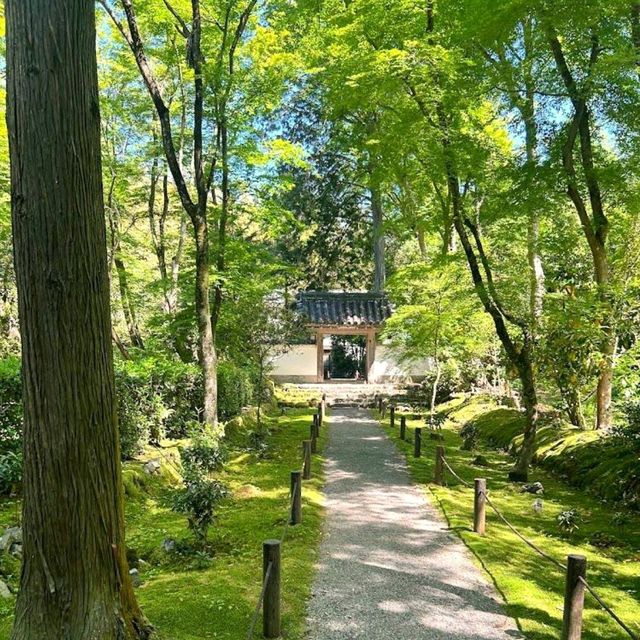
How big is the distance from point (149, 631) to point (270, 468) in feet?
22.9

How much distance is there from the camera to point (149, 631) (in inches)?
123

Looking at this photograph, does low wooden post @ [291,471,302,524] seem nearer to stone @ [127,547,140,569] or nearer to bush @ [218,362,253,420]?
stone @ [127,547,140,569]

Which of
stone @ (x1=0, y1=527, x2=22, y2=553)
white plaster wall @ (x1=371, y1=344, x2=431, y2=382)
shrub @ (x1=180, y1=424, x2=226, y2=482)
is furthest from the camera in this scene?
white plaster wall @ (x1=371, y1=344, x2=431, y2=382)

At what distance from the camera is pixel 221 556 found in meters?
5.58

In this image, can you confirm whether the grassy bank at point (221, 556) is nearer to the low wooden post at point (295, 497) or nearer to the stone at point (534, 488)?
the low wooden post at point (295, 497)

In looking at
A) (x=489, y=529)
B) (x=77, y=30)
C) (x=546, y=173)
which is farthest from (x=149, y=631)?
(x=546, y=173)

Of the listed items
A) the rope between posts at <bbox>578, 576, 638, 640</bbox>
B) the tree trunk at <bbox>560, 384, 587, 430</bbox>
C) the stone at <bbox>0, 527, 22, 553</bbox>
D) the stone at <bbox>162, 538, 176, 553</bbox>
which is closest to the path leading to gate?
the rope between posts at <bbox>578, 576, 638, 640</bbox>

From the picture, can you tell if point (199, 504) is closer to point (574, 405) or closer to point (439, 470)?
point (439, 470)

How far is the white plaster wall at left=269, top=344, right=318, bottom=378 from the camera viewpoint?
77.8ft

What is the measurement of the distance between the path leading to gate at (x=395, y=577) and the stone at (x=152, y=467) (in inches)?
101

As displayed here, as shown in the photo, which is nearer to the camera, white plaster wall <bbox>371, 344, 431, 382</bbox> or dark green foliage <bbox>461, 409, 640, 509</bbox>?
dark green foliage <bbox>461, 409, 640, 509</bbox>

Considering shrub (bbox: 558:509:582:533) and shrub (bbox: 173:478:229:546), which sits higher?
shrub (bbox: 173:478:229:546)

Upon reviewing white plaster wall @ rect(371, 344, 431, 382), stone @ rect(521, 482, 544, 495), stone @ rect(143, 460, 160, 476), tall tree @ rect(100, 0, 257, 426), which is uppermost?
tall tree @ rect(100, 0, 257, 426)

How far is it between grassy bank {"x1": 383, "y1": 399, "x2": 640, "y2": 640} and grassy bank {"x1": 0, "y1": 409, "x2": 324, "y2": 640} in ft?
5.99
